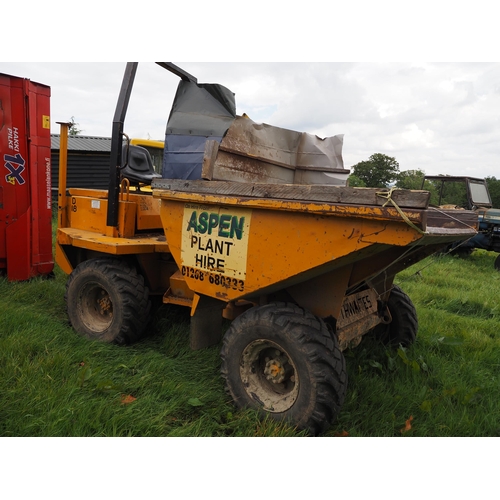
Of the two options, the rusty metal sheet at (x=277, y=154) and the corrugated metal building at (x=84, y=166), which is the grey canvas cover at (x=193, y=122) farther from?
the corrugated metal building at (x=84, y=166)

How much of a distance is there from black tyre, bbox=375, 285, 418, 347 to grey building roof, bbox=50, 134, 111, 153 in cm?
1055

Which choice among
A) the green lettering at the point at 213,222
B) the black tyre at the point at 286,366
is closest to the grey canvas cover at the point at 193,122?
the green lettering at the point at 213,222

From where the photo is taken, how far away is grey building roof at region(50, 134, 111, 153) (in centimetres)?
1242

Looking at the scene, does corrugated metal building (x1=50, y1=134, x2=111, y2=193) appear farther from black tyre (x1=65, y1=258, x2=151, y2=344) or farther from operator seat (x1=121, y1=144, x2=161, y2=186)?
black tyre (x1=65, y1=258, x2=151, y2=344)

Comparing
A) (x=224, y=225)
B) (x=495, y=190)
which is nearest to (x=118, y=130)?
(x=224, y=225)

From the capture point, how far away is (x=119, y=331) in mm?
3516

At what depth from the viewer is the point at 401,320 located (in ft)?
12.1

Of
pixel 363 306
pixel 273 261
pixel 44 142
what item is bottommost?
pixel 363 306

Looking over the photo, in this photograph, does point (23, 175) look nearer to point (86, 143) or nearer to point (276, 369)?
point (276, 369)

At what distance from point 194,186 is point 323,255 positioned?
1.05 meters

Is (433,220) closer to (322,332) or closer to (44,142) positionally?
(322,332)

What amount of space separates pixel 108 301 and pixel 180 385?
4.15 feet

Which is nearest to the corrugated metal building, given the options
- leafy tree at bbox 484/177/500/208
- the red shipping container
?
the red shipping container

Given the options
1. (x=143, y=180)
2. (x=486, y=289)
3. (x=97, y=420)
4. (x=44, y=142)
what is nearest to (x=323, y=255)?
(x=97, y=420)
